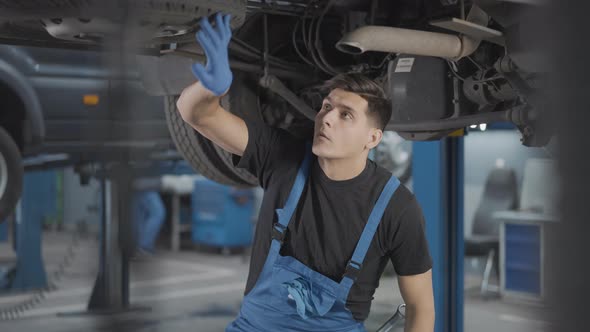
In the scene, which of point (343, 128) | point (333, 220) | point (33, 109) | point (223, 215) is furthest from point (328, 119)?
point (223, 215)

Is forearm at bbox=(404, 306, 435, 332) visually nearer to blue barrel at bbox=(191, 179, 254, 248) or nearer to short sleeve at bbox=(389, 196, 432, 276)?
short sleeve at bbox=(389, 196, 432, 276)

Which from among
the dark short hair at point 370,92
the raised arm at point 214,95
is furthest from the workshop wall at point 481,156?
the raised arm at point 214,95

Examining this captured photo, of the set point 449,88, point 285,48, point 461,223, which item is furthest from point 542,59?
point 461,223

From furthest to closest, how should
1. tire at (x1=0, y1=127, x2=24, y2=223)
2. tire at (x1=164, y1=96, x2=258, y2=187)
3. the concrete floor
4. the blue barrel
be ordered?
the blue barrel
the concrete floor
tire at (x1=0, y1=127, x2=24, y2=223)
tire at (x1=164, y1=96, x2=258, y2=187)

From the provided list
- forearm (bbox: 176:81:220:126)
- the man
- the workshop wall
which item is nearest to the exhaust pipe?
the man

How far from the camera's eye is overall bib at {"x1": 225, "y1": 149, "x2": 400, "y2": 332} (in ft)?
5.67

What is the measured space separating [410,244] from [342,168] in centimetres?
27

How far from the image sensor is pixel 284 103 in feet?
9.64

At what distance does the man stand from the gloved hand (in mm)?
322

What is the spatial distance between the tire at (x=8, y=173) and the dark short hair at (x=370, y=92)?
2.86 meters

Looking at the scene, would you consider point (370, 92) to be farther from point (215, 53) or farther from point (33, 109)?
point (33, 109)

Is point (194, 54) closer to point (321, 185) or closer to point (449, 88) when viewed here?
point (321, 185)

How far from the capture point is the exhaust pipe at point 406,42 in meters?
1.83

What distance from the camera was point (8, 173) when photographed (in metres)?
4.17
